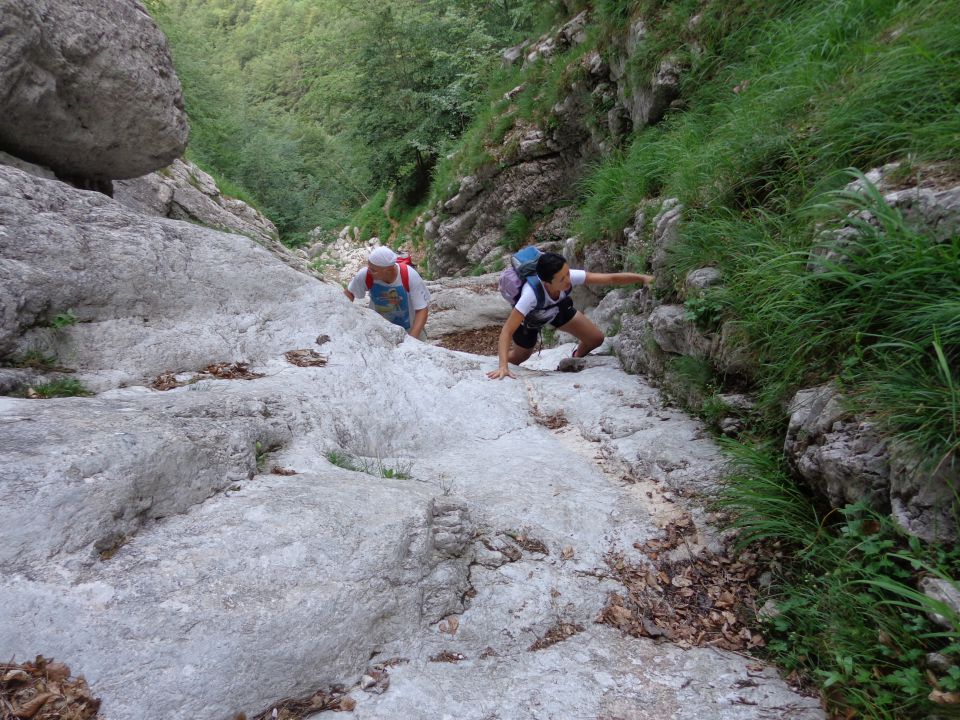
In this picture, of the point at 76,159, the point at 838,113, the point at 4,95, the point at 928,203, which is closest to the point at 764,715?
the point at 928,203

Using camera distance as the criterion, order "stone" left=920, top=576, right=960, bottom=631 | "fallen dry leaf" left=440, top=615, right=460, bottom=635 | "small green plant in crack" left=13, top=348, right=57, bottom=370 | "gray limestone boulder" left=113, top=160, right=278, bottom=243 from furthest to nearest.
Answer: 1. "gray limestone boulder" left=113, top=160, right=278, bottom=243
2. "small green plant in crack" left=13, top=348, right=57, bottom=370
3. "fallen dry leaf" left=440, top=615, right=460, bottom=635
4. "stone" left=920, top=576, right=960, bottom=631

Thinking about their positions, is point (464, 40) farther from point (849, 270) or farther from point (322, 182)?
point (849, 270)

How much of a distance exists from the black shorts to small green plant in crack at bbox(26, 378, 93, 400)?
4358 millimetres

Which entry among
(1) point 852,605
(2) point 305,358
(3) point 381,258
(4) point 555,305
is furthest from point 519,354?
(1) point 852,605

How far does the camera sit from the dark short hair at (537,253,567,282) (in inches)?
223

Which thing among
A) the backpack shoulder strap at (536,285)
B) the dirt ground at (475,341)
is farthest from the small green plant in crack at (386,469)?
the dirt ground at (475,341)

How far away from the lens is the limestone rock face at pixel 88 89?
441cm

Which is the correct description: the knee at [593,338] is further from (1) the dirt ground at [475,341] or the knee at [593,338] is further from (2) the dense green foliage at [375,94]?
(2) the dense green foliage at [375,94]

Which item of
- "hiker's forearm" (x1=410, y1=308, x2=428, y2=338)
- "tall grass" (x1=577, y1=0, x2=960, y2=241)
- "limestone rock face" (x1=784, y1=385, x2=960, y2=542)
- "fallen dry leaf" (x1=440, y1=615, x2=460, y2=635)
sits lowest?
"fallen dry leaf" (x1=440, y1=615, x2=460, y2=635)

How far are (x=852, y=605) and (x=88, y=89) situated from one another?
687 cm

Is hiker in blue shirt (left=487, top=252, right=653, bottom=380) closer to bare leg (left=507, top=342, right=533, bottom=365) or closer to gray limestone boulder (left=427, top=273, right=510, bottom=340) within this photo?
bare leg (left=507, top=342, right=533, bottom=365)

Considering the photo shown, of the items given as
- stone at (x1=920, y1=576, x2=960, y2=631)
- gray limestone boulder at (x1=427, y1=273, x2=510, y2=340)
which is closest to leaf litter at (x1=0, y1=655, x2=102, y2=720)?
stone at (x1=920, y1=576, x2=960, y2=631)

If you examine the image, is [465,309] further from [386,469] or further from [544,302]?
[386,469]

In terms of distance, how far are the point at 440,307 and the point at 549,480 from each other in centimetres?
734
